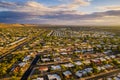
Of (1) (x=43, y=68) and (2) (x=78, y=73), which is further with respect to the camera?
(1) (x=43, y=68)

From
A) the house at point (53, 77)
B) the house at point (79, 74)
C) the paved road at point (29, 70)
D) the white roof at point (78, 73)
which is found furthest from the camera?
the white roof at point (78, 73)

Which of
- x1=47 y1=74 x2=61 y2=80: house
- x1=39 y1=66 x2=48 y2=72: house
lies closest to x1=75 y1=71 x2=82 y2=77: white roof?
x1=47 y1=74 x2=61 y2=80: house

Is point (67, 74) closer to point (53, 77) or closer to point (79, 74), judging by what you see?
point (79, 74)

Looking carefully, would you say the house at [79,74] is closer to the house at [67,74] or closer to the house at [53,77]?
the house at [67,74]

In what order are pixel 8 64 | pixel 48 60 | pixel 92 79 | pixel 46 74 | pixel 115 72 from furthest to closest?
pixel 48 60
pixel 8 64
pixel 115 72
pixel 46 74
pixel 92 79

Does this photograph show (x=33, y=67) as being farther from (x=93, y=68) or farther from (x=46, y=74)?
(x=93, y=68)

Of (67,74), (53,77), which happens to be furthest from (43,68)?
(67,74)

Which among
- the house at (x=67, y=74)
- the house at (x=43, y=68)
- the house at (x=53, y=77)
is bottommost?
the house at (x=53, y=77)

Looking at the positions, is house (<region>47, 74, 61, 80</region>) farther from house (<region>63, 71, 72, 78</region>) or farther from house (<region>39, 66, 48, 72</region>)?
house (<region>39, 66, 48, 72</region>)

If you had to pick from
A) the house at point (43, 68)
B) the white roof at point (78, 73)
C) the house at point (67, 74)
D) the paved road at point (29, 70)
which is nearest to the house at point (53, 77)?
the house at point (67, 74)

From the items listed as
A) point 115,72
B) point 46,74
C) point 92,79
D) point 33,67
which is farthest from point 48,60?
point 115,72

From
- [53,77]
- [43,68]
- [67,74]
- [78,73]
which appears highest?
[43,68]
